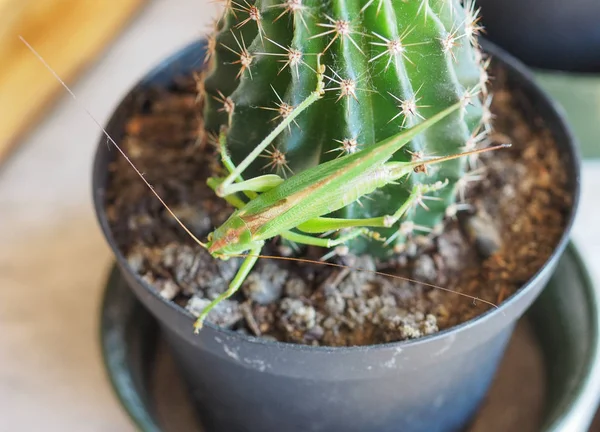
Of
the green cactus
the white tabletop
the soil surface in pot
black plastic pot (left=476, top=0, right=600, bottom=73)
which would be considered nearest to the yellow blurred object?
the white tabletop

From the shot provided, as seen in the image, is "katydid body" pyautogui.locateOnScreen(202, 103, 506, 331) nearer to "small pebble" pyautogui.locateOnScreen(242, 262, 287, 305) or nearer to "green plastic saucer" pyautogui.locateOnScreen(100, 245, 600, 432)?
"small pebble" pyautogui.locateOnScreen(242, 262, 287, 305)

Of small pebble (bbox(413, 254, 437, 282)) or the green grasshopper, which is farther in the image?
small pebble (bbox(413, 254, 437, 282))

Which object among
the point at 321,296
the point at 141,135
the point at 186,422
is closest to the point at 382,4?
the point at 321,296

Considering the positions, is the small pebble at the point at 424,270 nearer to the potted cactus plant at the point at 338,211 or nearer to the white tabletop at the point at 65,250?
the potted cactus plant at the point at 338,211

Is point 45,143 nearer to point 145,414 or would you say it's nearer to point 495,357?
point 145,414

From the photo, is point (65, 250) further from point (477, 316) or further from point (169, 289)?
point (477, 316)

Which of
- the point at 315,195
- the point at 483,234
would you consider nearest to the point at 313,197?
the point at 315,195

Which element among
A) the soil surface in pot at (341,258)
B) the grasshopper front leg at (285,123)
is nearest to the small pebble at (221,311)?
the soil surface in pot at (341,258)
